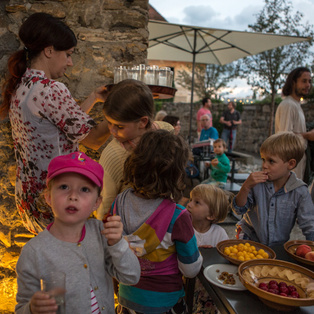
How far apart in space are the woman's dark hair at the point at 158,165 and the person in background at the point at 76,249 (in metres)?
0.22

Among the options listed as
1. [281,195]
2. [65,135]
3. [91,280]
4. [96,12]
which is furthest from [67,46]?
[281,195]

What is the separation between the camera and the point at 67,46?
5.56ft

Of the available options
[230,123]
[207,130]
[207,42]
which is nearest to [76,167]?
[207,130]

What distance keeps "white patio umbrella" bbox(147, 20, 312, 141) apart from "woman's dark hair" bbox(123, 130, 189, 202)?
17.9 feet

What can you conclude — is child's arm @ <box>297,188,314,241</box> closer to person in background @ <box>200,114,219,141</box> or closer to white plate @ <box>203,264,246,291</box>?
white plate @ <box>203,264,246,291</box>

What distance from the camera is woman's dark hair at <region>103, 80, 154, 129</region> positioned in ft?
4.83

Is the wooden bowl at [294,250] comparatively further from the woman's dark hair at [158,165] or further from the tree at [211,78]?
the tree at [211,78]

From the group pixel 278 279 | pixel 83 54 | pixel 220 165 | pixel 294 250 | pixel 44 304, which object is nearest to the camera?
pixel 44 304

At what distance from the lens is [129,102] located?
1465 mm

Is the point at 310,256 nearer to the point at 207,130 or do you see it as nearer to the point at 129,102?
the point at 129,102

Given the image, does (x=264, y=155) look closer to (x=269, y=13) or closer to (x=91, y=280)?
(x=91, y=280)

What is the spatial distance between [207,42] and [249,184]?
6.70 meters

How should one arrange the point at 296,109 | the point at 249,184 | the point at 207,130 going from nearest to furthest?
the point at 249,184, the point at 296,109, the point at 207,130

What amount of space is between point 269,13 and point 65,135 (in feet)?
40.6
